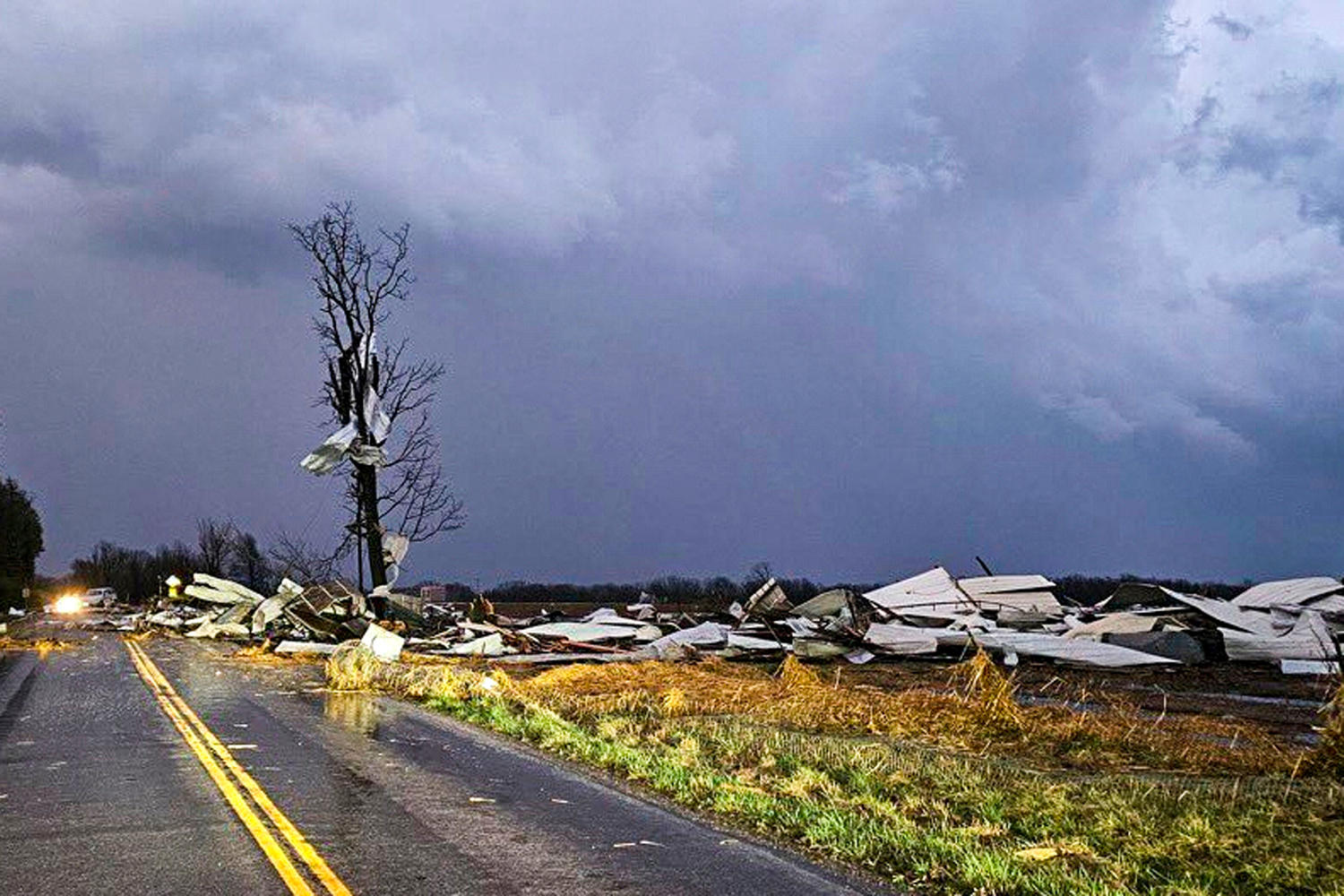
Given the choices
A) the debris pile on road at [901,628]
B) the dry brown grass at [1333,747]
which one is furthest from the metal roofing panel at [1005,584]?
the dry brown grass at [1333,747]

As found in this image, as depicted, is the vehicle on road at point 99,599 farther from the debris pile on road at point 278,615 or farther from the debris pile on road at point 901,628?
the debris pile on road at point 901,628

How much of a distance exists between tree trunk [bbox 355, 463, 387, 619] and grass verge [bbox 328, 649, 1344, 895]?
17.9m

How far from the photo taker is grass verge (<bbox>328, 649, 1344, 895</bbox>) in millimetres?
7434

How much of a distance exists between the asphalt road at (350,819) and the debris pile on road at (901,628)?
964 cm

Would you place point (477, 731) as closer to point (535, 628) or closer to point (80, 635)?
point (535, 628)

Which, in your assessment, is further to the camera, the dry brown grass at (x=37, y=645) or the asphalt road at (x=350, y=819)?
the dry brown grass at (x=37, y=645)

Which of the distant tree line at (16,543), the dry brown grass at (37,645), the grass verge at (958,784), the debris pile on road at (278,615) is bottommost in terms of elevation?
the grass verge at (958,784)

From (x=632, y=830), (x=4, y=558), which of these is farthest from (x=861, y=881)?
(x=4, y=558)

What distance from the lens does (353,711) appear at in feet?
55.2

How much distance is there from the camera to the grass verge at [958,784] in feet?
24.4

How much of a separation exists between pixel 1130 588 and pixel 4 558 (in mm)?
82479

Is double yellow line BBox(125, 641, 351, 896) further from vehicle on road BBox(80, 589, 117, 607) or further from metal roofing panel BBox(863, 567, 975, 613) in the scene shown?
vehicle on road BBox(80, 589, 117, 607)

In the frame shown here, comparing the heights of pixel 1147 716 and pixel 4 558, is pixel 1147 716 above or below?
below

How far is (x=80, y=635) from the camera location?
4184cm
